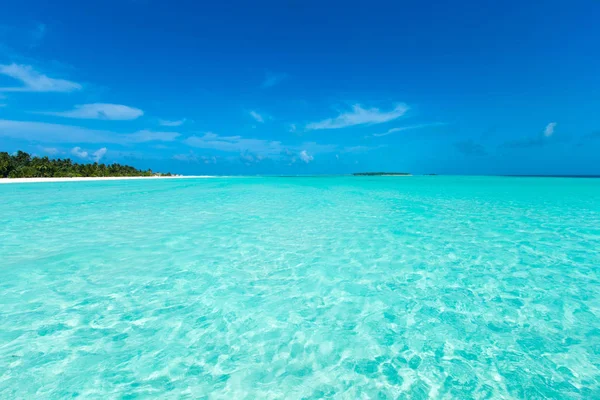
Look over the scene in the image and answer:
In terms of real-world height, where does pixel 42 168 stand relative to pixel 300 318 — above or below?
above

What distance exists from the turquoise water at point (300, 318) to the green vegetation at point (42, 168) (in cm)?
4813

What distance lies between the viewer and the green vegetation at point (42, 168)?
41344mm

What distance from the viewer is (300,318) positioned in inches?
134

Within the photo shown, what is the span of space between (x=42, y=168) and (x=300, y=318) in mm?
57817

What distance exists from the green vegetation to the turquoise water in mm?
48131

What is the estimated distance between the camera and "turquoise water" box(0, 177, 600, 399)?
238 centimetres

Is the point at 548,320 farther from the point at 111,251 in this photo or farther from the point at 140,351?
the point at 111,251

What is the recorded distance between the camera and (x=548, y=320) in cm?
327

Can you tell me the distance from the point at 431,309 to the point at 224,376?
2.43m

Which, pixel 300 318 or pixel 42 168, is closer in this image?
pixel 300 318

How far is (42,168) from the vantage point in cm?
4572

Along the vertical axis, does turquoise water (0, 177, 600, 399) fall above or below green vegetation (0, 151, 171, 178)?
below

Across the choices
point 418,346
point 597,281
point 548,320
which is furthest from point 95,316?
point 597,281

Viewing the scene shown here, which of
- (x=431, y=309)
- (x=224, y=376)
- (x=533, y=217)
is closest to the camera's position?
(x=224, y=376)
